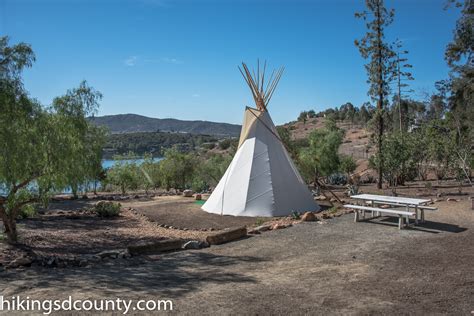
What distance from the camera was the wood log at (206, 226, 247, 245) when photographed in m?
7.54

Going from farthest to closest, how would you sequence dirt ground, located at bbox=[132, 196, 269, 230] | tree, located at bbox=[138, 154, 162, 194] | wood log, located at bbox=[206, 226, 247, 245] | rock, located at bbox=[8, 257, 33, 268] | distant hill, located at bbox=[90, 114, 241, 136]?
distant hill, located at bbox=[90, 114, 241, 136]
tree, located at bbox=[138, 154, 162, 194]
dirt ground, located at bbox=[132, 196, 269, 230]
wood log, located at bbox=[206, 226, 247, 245]
rock, located at bbox=[8, 257, 33, 268]

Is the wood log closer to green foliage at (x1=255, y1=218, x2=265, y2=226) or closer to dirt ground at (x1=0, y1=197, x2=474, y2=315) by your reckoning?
dirt ground at (x1=0, y1=197, x2=474, y2=315)

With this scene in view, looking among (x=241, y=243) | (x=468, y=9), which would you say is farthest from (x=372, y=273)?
(x=468, y=9)

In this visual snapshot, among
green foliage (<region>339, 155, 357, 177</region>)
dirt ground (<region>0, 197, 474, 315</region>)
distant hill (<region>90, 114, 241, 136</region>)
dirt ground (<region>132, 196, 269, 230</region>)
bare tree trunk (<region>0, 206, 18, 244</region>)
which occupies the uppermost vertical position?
distant hill (<region>90, 114, 241, 136</region>)

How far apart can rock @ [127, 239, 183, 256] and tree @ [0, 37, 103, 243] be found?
206 cm

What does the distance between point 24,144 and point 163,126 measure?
99297 mm

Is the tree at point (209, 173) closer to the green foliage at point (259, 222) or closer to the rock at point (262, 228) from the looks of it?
the green foliage at point (259, 222)

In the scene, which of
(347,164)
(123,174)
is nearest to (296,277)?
(123,174)

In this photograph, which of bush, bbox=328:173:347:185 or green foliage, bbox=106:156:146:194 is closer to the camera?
bush, bbox=328:173:347:185

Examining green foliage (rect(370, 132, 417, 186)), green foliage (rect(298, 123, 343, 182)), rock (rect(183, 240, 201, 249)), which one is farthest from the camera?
green foliage (rect(298, 123, 343, 182))

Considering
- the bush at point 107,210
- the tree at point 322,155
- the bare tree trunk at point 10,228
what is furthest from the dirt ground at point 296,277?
the tree at point 322,155

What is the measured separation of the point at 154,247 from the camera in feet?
22.6

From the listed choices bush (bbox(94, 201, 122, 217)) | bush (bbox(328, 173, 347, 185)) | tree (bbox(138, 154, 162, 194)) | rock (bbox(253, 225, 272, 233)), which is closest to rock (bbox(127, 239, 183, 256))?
rock (bbox(253, 225, 272, 233))

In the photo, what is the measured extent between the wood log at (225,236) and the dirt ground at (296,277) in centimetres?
20
